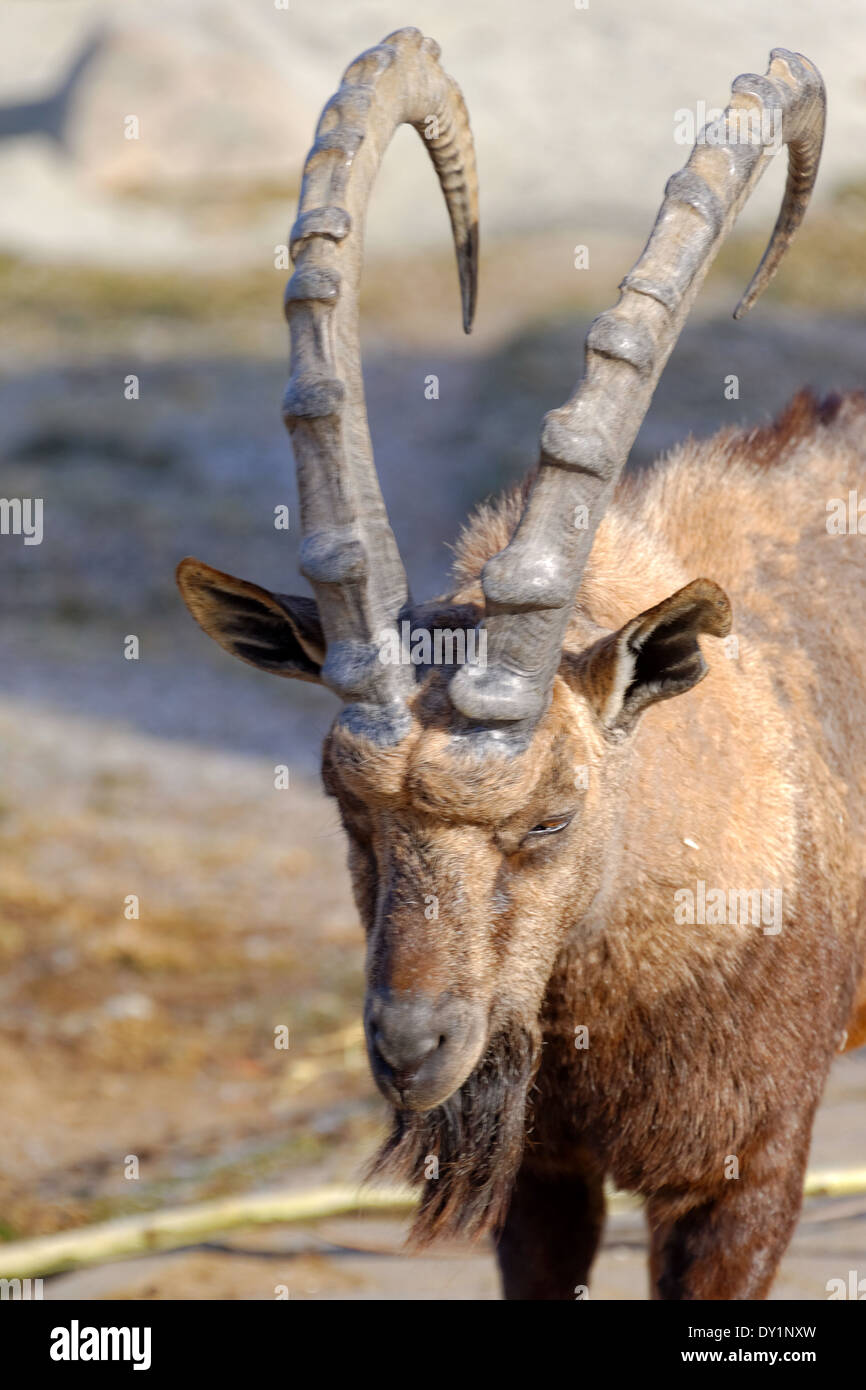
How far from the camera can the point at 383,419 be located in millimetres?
19344

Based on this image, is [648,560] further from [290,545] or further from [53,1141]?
[290,545]

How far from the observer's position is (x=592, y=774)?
412 centimetres

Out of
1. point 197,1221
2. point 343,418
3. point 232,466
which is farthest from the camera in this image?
point 232,466

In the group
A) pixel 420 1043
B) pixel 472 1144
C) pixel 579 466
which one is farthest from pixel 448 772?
pixel 472 1144

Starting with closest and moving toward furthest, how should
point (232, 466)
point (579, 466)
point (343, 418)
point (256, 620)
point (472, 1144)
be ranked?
1. point (579, 466)
2. point (343, 418)
3. point (472, 1144)
4. point (256, 620)
5. point (232, 466)

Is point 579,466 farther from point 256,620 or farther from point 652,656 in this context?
point 256,620

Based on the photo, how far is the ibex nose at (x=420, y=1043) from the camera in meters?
3.73

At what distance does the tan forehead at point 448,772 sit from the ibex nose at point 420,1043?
0.46 metres

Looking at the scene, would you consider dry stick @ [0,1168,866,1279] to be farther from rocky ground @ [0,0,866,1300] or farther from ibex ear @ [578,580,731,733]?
ibex ear @ [578,580,731,733]

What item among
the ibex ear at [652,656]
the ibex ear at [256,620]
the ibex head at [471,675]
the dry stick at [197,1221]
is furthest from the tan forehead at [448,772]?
the dry stick at [197,1221]

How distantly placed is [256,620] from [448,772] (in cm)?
92

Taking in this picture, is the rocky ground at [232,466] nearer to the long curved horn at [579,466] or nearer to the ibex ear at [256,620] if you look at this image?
the ibex ear at [256,620]

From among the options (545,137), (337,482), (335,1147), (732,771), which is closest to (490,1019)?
(732,771)

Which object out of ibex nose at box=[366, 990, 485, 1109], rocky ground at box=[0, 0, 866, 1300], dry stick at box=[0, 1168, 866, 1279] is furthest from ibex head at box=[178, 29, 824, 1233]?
rocky ground at box=[0, 0, 866, 1300]
